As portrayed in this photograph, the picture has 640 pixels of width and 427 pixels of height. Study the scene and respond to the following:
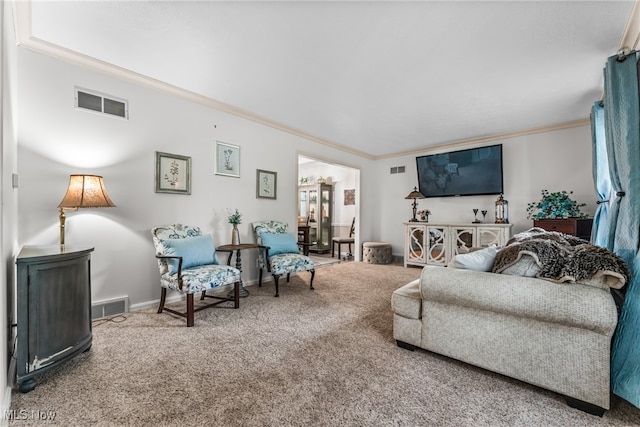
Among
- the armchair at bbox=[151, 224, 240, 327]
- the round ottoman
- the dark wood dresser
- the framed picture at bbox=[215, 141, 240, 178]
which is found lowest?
the round ottoman

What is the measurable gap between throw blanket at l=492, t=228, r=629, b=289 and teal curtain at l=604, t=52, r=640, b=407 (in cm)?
22

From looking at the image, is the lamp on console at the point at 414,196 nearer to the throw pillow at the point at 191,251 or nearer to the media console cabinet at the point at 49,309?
the throw pillow at the point at 191,251

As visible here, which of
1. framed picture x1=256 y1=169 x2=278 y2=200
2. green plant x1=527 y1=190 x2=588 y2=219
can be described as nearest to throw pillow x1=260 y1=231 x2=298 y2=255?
framed picture x1=256 y1=169 x2=278 y2=200

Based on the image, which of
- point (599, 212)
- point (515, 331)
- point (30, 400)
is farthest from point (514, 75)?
point (30, 400)

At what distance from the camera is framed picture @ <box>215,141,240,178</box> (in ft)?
11.7

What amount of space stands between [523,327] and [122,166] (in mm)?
3526

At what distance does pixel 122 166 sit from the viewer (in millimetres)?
2781

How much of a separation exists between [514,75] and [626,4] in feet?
3.09

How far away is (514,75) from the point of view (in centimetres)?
279

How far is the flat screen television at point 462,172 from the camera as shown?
4.77 metres

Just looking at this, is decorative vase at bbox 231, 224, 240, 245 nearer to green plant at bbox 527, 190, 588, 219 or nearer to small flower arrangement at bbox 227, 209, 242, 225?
small flower arrangement at bbox 227, 209, 242, 225

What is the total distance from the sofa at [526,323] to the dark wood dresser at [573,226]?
2.60 meters

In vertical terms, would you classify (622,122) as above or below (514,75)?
below

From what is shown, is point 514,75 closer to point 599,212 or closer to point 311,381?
point 599,212
